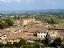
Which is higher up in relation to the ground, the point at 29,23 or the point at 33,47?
the point at 33,47

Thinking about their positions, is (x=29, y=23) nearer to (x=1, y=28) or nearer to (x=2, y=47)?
(x=1, y=28)

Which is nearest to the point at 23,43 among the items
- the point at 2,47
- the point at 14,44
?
the point at 14,44

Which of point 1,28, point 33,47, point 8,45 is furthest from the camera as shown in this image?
point 1,28

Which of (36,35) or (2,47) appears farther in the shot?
(36,35)

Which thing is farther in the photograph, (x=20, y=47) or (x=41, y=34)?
(x=41, y=34)

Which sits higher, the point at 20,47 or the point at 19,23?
the point at 20,47

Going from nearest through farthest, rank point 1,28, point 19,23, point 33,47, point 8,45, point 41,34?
point 33,47
point 8,45
point 41,34
point 1,28
point 19,23

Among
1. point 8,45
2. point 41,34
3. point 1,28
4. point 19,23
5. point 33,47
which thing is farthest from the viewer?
point 19,23

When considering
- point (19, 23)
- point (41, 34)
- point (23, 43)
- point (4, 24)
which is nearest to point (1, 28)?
point (4, 24)

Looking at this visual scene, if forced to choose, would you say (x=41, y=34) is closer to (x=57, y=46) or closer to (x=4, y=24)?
(x=57, y=46)
